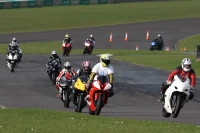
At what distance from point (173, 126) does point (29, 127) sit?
3.09m

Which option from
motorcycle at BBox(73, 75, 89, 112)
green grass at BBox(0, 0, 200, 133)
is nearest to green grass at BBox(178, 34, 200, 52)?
green grass at BBox(0, 0, 200, 133)

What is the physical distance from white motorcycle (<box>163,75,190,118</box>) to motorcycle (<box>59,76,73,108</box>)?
15.0 ft

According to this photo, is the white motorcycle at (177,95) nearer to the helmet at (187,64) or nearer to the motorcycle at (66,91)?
the helmet at (187,64)

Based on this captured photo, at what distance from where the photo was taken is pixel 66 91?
72.0 feet

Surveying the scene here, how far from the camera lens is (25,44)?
187 ft

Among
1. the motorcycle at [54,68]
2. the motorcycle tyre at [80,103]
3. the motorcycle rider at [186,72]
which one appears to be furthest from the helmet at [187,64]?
the motorcycle at [54,68]

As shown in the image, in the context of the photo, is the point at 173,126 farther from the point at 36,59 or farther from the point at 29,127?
the point at 36,59

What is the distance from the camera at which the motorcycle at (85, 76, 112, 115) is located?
58.9 ft

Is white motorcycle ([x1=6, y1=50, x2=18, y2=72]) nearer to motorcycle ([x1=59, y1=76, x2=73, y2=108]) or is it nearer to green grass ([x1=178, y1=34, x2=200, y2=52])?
motorcycle ([x1=59, y1=76, x2=73, y2=108])

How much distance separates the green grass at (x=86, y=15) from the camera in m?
72.0

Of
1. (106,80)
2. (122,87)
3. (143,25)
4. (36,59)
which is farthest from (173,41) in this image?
(106,80)

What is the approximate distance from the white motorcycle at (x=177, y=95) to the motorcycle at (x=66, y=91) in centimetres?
456

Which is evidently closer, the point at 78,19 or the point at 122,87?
the point at 122,87

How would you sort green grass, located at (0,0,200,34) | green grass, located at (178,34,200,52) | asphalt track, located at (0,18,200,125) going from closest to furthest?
1. asphalt track, located at (0,18,200,125)
2. green grass, located at (178,34,200,52)
3. green grass, located at (0,0,200,34)
